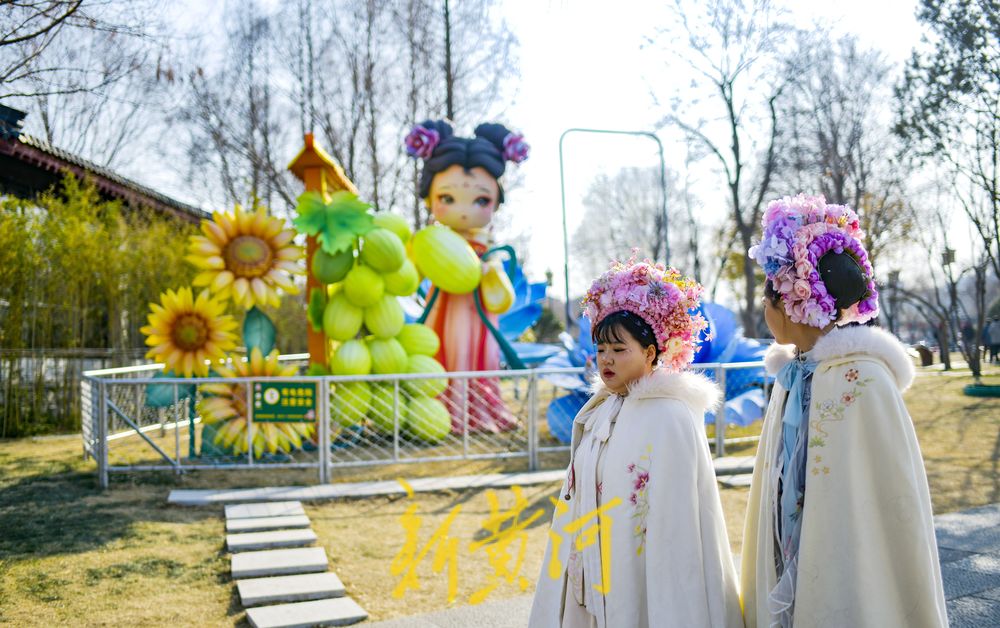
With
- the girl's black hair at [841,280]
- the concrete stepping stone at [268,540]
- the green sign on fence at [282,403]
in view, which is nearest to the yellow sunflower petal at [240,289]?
the green sign on fence at [282,403]

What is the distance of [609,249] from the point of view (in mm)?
29156

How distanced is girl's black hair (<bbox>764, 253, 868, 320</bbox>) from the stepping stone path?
2765mm

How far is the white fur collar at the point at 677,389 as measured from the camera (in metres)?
2.78

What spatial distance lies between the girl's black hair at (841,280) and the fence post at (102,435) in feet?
20.6

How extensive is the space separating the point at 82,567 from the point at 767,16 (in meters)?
13.4

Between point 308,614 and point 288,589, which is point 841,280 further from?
point 288,589

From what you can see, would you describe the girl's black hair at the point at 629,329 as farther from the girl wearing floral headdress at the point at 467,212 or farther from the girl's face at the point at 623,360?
the girl wearing floral headdress at the point at 467,212

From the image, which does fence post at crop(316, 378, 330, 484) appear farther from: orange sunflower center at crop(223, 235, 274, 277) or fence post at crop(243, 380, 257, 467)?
orange sunflower center at crop(223, 235, 274, 277)

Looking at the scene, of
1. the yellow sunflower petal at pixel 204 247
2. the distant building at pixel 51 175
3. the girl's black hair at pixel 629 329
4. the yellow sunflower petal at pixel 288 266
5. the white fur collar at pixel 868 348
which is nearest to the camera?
the white fur collar at pixel 868 348

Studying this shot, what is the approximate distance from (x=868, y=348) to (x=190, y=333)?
703 cm

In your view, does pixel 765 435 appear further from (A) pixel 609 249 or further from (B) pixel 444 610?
(A) pixel 609 249

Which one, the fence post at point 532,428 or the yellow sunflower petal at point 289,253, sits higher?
the yellow sunflower petal at point 289,253

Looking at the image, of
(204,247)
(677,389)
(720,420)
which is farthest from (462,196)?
(677,389)

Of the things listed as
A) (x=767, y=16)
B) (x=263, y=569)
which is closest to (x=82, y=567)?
(x=263, y=569)
